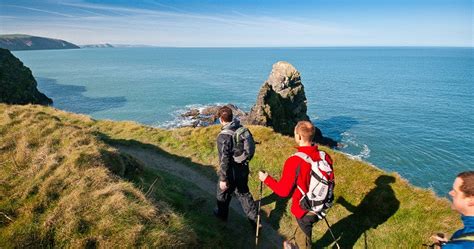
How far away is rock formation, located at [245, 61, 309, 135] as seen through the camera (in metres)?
57.0

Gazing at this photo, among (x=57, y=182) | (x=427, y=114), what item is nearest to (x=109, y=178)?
(x=57, y=182)

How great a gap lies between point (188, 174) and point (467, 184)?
45.7ft

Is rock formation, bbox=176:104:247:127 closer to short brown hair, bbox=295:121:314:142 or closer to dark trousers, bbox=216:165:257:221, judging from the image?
dark trousers, bbox=216:165:257:221

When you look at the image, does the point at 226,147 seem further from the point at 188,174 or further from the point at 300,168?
the point at 188,174

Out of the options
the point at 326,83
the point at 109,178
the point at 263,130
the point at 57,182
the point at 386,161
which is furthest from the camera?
the point at 326,83

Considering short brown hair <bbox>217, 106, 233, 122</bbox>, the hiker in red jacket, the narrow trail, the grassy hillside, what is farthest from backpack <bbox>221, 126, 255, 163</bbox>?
the narrow trail

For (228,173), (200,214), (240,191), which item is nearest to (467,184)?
(228,173)

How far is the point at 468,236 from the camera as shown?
Result: 12.3ft

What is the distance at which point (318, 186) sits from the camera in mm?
6441

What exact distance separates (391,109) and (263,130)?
74.7 meters

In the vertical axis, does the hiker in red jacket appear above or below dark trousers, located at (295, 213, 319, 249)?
above

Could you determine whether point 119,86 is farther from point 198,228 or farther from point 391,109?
point 198,228

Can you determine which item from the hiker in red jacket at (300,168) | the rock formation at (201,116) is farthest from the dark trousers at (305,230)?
the rock formation at (201,116)

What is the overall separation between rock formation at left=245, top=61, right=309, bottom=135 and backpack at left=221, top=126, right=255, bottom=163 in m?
45.8
